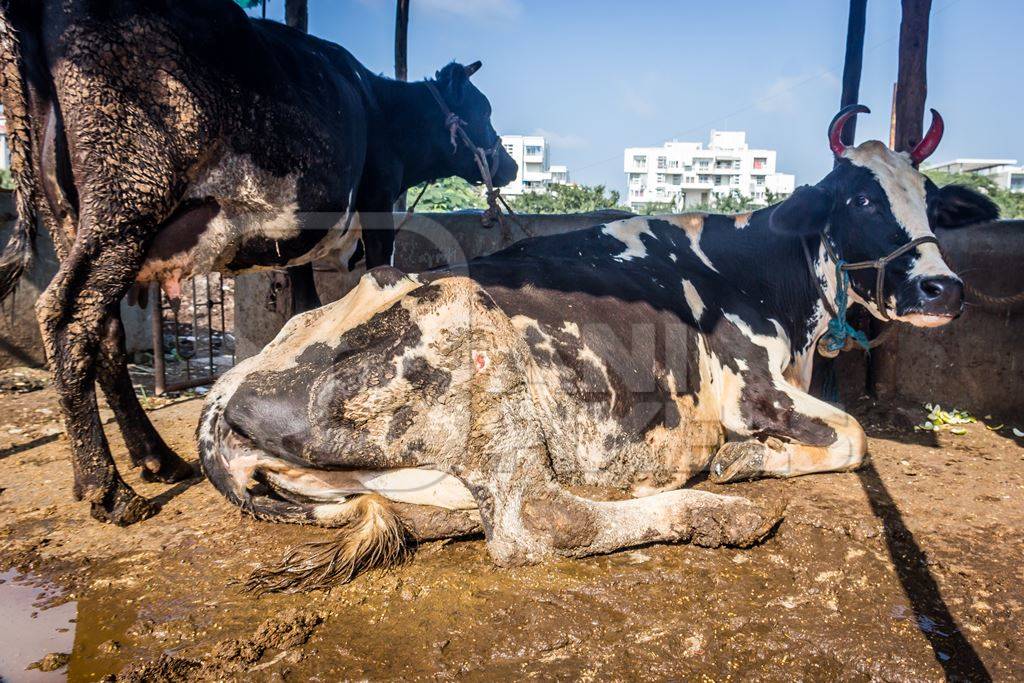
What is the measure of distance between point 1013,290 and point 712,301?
2.39 metres

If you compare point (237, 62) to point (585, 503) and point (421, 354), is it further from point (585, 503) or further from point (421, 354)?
point (585, 503)

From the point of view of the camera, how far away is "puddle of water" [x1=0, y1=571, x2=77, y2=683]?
2.33m

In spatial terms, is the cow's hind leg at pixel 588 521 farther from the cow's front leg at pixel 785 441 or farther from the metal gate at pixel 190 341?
the metal gate at pixel 190 341

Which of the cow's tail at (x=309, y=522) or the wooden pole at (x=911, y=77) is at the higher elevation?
the wooden pole at (x=911, y=77)

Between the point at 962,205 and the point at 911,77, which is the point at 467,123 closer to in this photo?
the point at 911,77

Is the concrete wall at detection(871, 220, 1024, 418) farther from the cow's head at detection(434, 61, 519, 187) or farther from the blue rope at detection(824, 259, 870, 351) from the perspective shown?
the cow's head at detection(434, 61, 519, 187)

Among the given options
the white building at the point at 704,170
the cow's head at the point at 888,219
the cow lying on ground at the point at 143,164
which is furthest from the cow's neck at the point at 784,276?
the white building at the point at 704,170

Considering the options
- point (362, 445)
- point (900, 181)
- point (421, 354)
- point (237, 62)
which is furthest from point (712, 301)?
point (237, 62)

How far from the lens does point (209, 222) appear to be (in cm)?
390

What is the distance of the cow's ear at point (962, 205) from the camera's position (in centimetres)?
444

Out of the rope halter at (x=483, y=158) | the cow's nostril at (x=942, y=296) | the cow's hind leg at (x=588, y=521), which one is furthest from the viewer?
the rope halter at (x=483, y=158)

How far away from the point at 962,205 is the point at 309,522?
3.98 m

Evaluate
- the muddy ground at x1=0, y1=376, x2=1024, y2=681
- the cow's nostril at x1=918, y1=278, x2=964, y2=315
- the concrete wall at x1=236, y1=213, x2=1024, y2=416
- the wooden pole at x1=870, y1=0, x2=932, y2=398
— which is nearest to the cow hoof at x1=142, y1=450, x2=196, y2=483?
the muddy ground at x1=0, y1=376, x2=1024, y2=681

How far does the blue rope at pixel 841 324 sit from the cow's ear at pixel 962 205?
66 centimetres
